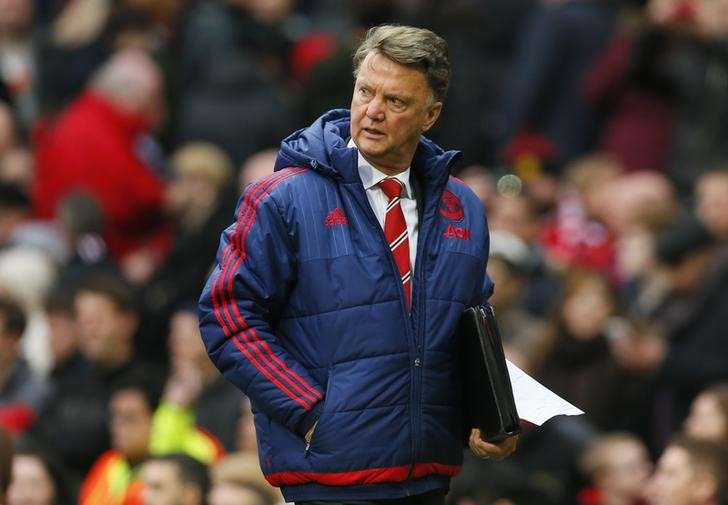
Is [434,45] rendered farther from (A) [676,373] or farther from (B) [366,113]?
(A) [676,373]

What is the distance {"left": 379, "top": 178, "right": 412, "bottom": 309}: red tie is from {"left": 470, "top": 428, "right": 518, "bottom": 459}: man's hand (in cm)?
45

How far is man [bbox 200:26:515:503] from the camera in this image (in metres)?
5.11

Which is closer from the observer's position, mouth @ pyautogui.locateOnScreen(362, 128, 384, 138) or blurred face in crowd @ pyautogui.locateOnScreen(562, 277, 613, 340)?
mouth @ pyautogui.locateOnScreen(362, 128, 384, 138)

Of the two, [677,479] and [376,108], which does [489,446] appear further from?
[677,479]

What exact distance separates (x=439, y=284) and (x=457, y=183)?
1.35 feet

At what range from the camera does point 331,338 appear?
5152 mm

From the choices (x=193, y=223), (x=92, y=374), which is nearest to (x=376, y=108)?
(x=92, y=374)

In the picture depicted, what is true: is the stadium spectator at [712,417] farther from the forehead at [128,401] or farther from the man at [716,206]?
the forehead at [128,401]

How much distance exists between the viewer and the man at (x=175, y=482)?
7793 millimetres

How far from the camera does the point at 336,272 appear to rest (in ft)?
16.9

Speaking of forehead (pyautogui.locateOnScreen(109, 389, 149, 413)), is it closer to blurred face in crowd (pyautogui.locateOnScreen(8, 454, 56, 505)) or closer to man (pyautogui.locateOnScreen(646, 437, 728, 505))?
blurred face in crowd (pyautogui.locateOnScreen(8, 454, 56, 505))

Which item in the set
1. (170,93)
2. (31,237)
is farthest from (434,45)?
(170,93)

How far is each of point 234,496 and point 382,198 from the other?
3031 millimetres

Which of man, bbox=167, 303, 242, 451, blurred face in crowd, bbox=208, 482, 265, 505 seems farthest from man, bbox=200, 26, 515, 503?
man, bbox=167, 303, 242, 451
